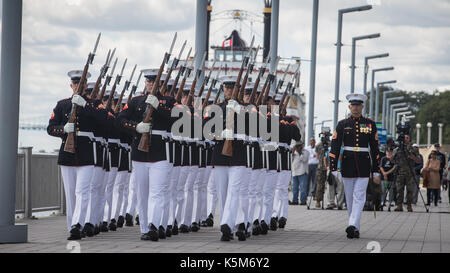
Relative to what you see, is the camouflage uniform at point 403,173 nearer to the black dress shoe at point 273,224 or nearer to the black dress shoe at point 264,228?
the black dress shoe at point 273,224

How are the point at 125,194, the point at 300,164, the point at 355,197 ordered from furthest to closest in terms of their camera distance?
the point at 300,164 → the point at 125,194 → the point at 355,197

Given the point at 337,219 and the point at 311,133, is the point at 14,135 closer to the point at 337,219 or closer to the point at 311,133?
the point at 337,219

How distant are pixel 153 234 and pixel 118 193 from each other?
2.96 meters

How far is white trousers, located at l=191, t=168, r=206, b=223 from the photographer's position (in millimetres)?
15055

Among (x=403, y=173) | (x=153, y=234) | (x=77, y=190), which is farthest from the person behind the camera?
(x=403, y=173)

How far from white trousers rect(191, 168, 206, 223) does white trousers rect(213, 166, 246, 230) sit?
1.95 meters

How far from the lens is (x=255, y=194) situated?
14.1m

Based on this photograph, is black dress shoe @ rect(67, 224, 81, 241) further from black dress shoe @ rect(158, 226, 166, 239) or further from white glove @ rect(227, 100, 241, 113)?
white glove @ rect(227, 100, 241, 113)

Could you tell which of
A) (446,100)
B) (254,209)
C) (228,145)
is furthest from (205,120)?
(446,100)

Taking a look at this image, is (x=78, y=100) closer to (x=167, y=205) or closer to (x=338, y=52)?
(x=167, y=205)

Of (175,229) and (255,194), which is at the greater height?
(255,194)

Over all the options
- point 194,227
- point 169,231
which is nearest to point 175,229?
point 169,231

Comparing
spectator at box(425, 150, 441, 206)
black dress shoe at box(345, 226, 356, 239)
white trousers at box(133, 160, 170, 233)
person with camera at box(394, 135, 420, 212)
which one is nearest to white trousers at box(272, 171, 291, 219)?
black dress shoe at box(345, 226, 356, 239)

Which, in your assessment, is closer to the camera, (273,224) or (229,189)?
(229,189)
